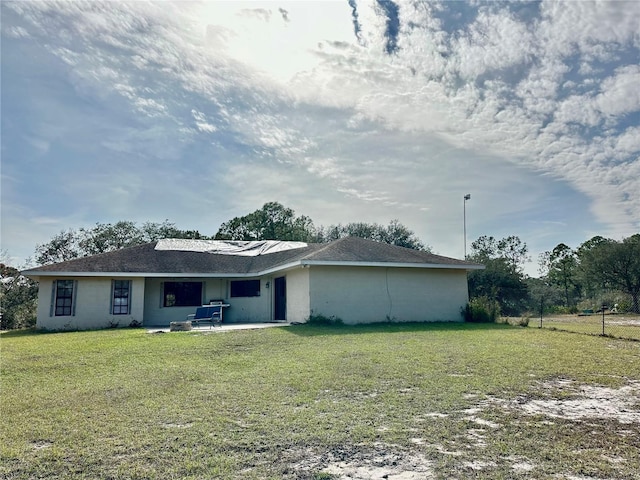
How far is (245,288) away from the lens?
19.3m

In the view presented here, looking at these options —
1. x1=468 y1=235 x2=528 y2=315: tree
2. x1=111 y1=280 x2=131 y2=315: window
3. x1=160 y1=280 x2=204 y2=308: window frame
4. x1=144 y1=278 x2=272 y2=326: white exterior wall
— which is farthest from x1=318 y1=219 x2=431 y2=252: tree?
x1=111 y1=280 x2=131 y2=315: window

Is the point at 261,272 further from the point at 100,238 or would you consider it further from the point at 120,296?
the point at 100,238

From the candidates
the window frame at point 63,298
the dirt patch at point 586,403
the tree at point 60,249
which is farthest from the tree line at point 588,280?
the tree at point 60,249

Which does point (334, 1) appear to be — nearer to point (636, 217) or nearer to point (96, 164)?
point (96, 164)

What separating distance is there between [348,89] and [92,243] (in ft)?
97.2

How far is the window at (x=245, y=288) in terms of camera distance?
1889cm

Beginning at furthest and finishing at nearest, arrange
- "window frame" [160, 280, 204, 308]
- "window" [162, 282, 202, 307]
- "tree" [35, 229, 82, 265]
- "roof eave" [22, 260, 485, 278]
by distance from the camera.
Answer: "tree" [35, 229, 82, 265], "window" [162, 282, 202, 307], "window frame" [160, 280, 204, 308], "roof eave" [22, 260, 485, 278]

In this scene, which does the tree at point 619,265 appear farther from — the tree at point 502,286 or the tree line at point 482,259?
the tree at point 502,286

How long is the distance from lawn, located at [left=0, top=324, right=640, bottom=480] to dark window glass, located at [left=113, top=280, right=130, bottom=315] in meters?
8.74

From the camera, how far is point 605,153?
51.2 ft

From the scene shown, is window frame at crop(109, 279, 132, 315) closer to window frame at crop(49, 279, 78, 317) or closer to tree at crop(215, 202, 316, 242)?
window frame at crop(49, 279, 78, 317)

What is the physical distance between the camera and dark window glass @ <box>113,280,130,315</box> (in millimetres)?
16672

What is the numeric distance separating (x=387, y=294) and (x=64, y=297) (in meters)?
12.5

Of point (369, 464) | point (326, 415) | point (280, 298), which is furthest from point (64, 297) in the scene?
point (369, 464)
